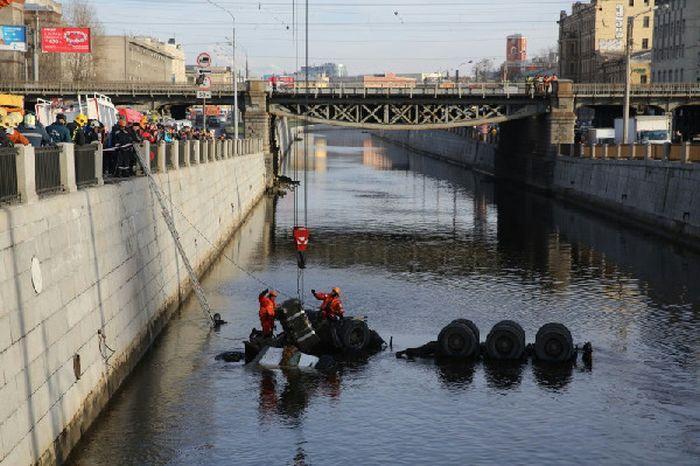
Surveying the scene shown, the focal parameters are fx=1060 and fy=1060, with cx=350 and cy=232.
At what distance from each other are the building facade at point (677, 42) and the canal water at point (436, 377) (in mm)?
94825

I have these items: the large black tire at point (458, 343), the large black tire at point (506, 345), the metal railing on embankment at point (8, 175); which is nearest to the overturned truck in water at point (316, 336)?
the large black tire at point (458, 343)

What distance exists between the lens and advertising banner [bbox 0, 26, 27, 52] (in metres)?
106

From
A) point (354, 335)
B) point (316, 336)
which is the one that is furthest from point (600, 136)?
point (316, 336)

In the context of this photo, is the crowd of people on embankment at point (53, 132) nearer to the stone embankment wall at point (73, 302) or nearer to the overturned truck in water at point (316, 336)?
the stone embankment wall at point (73, 302)

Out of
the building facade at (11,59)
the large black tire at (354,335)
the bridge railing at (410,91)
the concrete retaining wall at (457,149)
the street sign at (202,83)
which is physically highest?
the building facade at (11,59)

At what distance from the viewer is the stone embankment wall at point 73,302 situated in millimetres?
17031

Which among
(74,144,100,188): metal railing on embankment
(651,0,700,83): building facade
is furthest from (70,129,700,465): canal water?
(651,0,700,83): building facade

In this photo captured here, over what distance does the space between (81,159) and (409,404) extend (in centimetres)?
946

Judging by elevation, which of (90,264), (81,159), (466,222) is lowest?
(466,222)

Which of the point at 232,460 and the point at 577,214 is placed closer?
the point at 232,460

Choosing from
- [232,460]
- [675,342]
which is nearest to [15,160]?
[232,460]

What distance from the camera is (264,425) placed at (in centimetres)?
2333

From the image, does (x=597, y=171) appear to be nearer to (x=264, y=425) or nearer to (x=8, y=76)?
(x=264, y=425)

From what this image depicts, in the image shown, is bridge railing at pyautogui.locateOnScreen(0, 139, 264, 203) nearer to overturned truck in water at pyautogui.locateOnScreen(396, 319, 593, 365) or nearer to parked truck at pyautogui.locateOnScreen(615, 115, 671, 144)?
overturned truck in water at pyautogui.locateOnScreen(396, 319, 593, 365)
